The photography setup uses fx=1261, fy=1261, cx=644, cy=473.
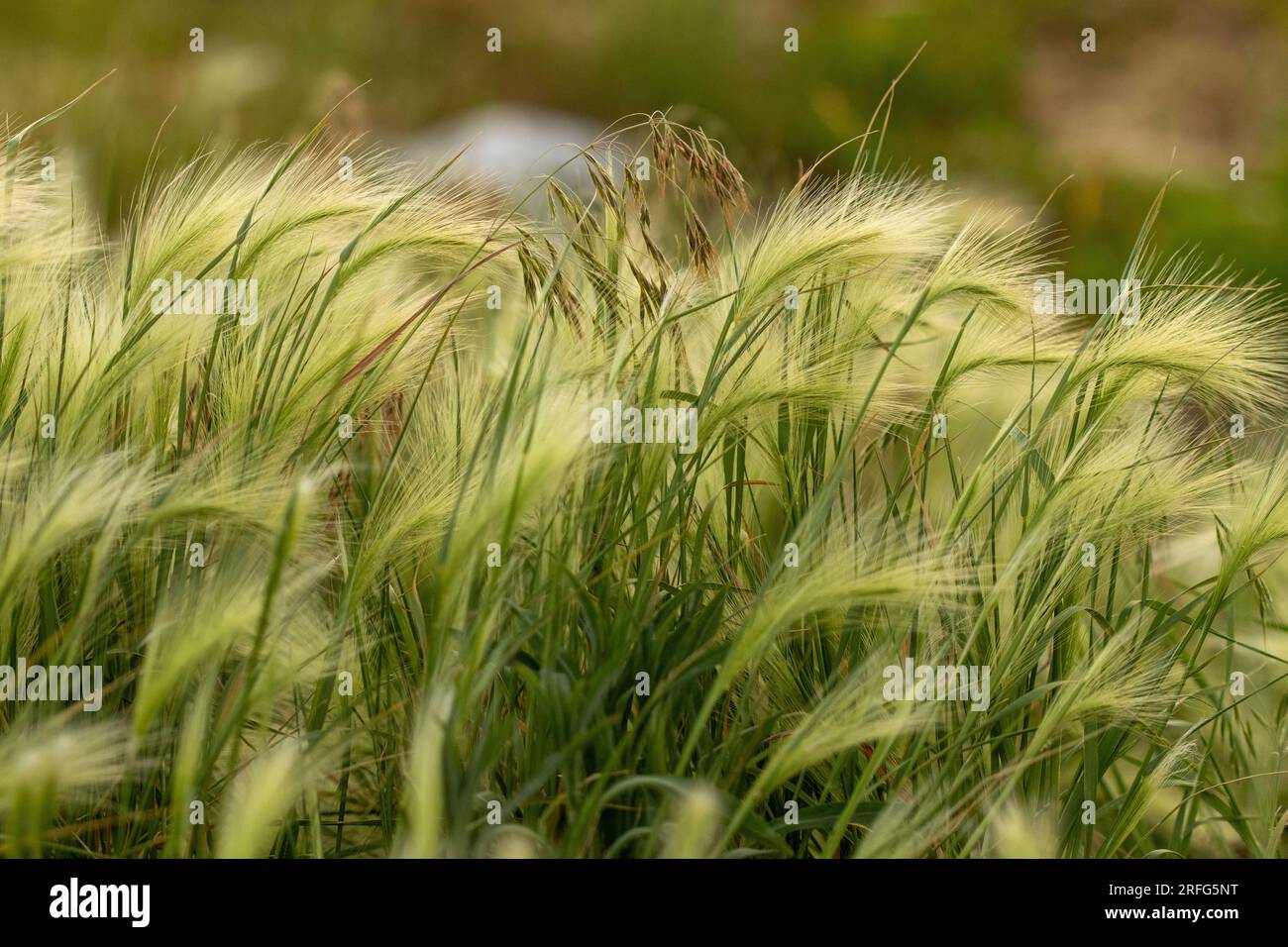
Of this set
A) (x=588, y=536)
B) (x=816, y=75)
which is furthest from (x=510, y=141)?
(x=588, y=536)

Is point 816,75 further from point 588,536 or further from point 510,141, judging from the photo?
point 588,536

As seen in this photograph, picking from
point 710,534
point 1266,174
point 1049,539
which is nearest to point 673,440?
point 710,534

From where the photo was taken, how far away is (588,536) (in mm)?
1522

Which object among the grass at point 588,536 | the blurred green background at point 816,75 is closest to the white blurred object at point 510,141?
the blurred green background at point 816,75

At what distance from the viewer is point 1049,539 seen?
1.67 meters

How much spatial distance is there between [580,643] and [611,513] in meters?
0.16

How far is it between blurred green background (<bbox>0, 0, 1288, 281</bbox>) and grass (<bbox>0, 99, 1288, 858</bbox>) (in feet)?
14.1

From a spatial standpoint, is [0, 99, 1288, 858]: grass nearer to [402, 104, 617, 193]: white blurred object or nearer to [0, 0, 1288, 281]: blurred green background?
[402, 104, 617, 193]: white blurred object

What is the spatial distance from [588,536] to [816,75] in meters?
6.69

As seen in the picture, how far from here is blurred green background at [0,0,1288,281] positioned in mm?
6477

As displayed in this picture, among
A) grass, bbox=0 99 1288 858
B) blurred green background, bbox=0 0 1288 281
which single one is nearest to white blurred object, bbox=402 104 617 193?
blurred green background, bbox=0 0 1288 281

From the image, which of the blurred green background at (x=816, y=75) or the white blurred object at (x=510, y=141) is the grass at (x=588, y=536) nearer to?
the white blurred object at (x=510, y=141)

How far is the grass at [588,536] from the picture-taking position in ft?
4.36

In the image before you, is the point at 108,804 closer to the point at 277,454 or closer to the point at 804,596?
the point at 277,454
